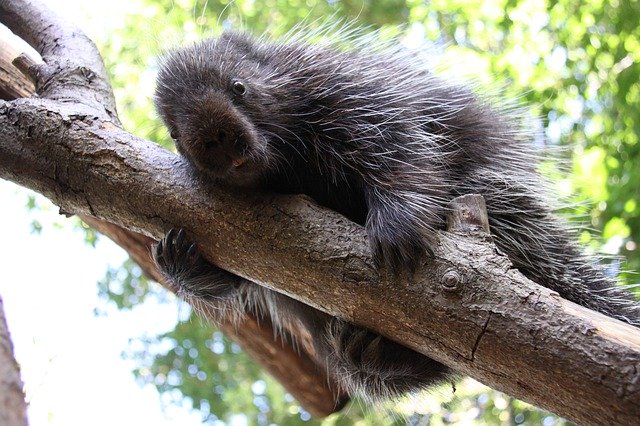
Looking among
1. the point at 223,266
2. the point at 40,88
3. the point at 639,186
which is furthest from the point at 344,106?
the point at 639,186

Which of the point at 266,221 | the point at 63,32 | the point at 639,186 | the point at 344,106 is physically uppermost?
the point at 63,32

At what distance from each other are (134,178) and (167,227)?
181 mm

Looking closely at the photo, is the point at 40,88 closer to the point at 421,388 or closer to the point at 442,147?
the point at 442,147

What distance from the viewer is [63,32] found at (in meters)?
2.83

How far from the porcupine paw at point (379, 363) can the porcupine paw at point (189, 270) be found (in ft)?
1.34

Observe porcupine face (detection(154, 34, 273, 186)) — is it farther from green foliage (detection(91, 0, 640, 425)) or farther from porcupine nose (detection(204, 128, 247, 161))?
green foliage (detection(91, 0, 640, 425))

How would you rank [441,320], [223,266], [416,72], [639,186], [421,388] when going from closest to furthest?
[441,320], [223,266], [421,388], [416,72], [639,186]

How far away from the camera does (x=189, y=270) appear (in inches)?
88.8

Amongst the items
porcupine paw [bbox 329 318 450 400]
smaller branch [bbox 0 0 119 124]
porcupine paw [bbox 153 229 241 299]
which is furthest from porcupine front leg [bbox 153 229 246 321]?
smaller branch [bbox 0 0 119 124]

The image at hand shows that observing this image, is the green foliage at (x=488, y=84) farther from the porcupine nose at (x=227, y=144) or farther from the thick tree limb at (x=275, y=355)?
the porcupine nose at (x=227, y=144)

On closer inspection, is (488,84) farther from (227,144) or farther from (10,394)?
A: (10,394)

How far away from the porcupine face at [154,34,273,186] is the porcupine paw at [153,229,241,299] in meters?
0.25

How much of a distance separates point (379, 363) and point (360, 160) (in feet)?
2.18

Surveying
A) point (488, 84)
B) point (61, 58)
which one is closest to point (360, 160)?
point (488, 84)
